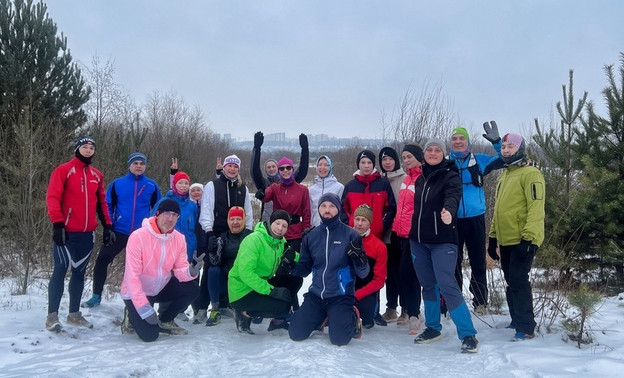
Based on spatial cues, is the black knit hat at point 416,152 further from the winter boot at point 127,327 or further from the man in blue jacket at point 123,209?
the winter boot at point 127,327

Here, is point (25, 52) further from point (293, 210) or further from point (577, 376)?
point (577, 376)

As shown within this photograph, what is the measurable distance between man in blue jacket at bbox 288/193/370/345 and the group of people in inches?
0.5

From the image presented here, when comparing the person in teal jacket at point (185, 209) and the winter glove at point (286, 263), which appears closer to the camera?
the winter glove at point (286, 263)

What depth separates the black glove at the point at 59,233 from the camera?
191 inches

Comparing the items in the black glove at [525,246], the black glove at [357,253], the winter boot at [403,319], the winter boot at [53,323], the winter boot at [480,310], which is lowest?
the winter boot at [403,319]

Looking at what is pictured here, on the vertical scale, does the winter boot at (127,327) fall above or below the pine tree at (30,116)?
below

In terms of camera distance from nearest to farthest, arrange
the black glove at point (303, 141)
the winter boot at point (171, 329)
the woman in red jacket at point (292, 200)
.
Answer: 1. the winter boot at point (171, 329)
2. the woman in red jacket at point (292, 200)
3. the black glove at point (303, 141)

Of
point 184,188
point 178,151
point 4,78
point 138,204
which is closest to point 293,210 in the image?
point 184,188

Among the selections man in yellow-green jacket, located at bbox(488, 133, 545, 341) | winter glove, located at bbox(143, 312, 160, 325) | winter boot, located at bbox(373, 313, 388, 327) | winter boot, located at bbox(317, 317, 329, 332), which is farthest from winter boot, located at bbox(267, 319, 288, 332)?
man in yellow-green jacket, located at bbox(488, 133, 545, 341)

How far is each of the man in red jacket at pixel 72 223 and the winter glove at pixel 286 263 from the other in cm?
216

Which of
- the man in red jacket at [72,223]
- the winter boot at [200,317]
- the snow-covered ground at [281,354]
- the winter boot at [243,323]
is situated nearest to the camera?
the snow-covered ground at [281,354]

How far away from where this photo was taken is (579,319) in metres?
4.71

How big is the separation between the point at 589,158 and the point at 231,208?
5.60 m

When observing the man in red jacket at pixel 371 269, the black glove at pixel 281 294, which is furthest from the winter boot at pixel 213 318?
the man in red jacket at pixel 371 269
